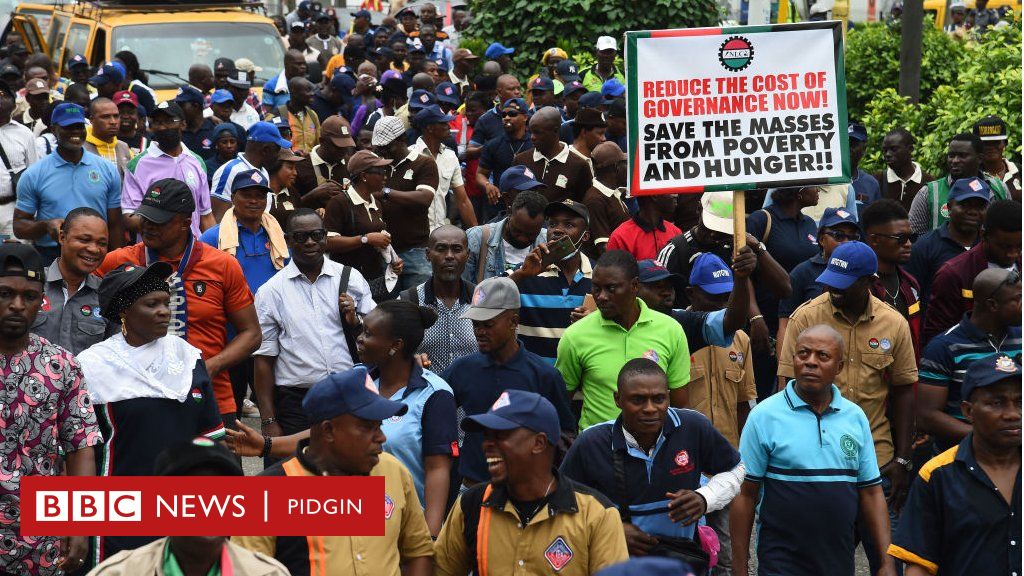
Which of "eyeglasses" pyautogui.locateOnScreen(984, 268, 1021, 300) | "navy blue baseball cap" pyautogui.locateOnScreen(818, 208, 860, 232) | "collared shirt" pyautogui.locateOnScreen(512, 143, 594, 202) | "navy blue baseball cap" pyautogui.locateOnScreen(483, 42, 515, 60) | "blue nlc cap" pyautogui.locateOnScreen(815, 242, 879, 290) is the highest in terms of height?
"navy blue baseball cap" pyautogui.locateOnScreen(483, 42, 515, 60)

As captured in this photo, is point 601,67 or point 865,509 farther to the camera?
point 601,67

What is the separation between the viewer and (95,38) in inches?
719

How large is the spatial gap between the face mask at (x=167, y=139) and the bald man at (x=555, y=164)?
2637 millimetres

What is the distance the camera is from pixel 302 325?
25.6ft

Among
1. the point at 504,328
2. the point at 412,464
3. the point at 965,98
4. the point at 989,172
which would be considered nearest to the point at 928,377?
the point at 504,328

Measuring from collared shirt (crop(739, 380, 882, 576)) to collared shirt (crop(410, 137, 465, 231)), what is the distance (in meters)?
5.31

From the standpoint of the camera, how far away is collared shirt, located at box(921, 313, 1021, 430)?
6.89 metres

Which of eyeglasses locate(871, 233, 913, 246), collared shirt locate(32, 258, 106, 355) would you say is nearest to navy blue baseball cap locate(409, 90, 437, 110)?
eyeglasses locate(871, 233, 913, 246)

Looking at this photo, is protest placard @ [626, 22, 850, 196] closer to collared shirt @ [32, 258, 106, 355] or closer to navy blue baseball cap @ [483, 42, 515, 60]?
collared shirt @ [32, 258, 106, 355]

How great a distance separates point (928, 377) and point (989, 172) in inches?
176

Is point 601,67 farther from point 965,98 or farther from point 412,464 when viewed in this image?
point 412,464

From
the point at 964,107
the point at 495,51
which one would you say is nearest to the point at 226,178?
the point at 964,107

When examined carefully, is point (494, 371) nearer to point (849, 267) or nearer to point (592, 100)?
point (849, 267)

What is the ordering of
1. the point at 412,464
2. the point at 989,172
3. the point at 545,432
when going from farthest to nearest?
the point at 989,172, the point at 412,464, the point at 545,432
